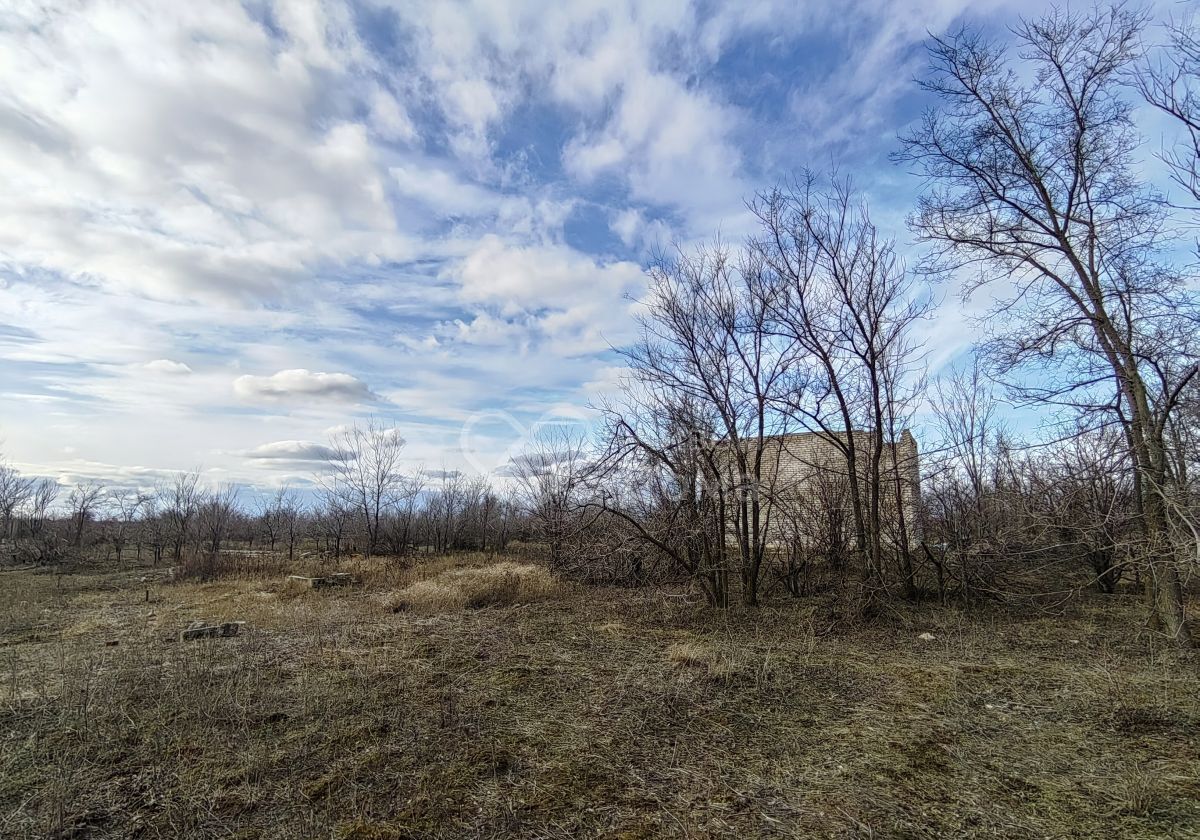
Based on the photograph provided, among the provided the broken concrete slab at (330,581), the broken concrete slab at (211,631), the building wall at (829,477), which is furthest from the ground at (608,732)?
the broken concrete slab at (330,581)

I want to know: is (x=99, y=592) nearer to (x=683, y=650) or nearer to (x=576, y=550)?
(x=576, y=550)

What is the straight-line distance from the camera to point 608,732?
4656mm

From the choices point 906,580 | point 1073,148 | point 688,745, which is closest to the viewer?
point 688,745

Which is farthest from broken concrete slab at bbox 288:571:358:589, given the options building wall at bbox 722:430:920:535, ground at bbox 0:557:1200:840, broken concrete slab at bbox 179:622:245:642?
building wall at bbox 722:430:920:535

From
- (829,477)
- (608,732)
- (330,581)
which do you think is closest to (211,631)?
(330,581)

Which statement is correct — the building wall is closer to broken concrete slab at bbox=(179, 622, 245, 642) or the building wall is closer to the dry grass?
the dry grass

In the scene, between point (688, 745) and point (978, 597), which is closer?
point (688, 745)

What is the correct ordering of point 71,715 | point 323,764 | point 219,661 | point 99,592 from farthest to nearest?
point 99,592 < point 219,661 < point 71,715 < point 323,764

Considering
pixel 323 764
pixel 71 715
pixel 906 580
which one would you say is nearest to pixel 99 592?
pixel 71 715

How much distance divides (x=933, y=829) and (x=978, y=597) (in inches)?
316

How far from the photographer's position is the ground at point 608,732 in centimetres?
336

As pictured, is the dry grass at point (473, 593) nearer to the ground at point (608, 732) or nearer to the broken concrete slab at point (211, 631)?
the ground at point (608, 732)

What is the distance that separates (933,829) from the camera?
3.18 m

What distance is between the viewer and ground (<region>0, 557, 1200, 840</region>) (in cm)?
336
